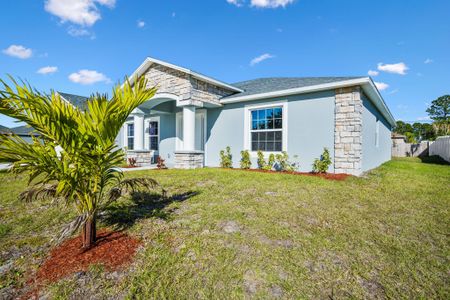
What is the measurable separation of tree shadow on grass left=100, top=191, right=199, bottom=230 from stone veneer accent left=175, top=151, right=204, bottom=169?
3799 millimetres

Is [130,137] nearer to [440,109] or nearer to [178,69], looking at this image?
[178,69]

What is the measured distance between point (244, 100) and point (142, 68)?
5.21 m

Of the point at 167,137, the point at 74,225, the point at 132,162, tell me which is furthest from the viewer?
the point at 167,137

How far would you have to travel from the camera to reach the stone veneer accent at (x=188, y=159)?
8836 mm

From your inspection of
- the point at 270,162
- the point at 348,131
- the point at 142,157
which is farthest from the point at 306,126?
the point at 142,157

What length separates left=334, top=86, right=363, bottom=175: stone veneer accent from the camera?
705cm

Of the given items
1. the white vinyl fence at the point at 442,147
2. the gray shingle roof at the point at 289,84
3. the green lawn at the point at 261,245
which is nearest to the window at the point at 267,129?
the gray shingle roof at the point at 289,84

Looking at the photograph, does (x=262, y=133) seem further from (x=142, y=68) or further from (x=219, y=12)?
(x=219, y=12)

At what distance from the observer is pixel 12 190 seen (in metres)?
5.89

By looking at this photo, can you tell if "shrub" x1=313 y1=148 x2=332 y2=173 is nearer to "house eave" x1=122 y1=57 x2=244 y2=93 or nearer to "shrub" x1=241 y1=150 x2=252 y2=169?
"shrub" x1=241 y1=150 x2=252 y2=169

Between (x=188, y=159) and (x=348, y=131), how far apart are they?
5.84m

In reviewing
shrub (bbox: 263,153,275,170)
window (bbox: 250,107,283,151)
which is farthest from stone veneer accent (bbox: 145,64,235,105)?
shrub (bbox: 263,153,275,170)

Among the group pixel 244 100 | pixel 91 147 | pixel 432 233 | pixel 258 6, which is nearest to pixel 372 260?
pixel 432 233

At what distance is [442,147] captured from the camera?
1677 centimetres
